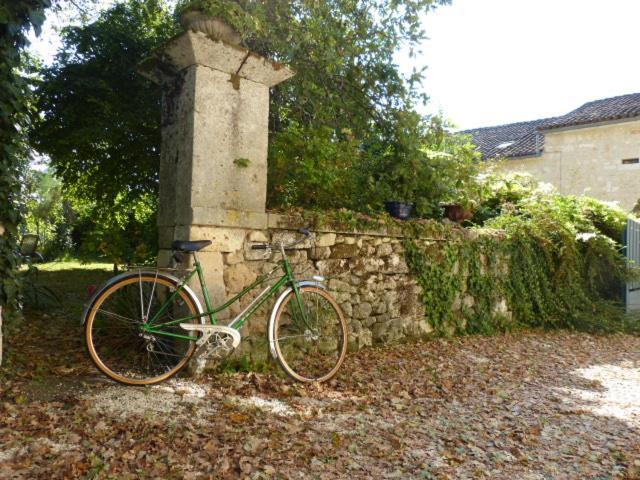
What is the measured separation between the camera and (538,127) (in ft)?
54.5

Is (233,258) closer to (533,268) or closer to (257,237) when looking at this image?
(257,237)

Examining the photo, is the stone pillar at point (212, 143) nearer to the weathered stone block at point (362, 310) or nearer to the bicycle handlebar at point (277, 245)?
the bicycle handlebar at point (277, 245)

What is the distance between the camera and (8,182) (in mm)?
3332

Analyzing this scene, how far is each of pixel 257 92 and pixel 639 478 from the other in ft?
11.6

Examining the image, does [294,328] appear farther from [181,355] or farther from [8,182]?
[8,182]

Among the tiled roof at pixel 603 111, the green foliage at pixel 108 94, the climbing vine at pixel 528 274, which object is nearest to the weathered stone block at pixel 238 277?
the climbing vine at pixel 528 274

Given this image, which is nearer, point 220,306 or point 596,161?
point 220,306

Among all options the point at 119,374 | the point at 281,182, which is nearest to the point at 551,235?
the point at 281,182

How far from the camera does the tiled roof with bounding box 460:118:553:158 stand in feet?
57.6

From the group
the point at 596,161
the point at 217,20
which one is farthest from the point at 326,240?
the point at 596,161

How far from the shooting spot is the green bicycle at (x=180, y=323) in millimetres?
3066

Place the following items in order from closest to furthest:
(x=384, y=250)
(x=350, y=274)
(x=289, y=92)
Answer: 1. (x=350, y=274)
2. (x=384, y=250)
3. (x=289, y=92)

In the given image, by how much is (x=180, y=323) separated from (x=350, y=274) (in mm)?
1931

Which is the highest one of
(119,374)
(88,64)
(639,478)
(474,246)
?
(88,64)
